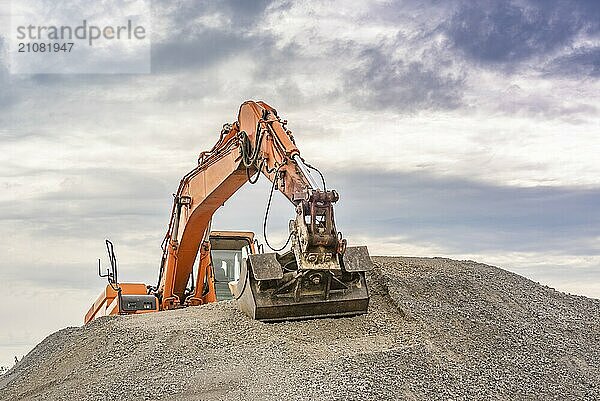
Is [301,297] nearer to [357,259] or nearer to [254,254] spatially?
[357,259]

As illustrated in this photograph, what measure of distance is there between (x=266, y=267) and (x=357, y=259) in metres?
1.01

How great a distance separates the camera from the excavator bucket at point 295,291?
7957 mm

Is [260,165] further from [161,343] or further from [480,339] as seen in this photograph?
[480,339]

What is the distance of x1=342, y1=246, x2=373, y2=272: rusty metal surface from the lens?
8.19 metres

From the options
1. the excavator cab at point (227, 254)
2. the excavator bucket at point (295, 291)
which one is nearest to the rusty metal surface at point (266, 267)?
the excavator bucket at point (295, 291)

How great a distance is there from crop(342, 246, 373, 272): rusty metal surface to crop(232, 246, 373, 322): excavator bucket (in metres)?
0.01

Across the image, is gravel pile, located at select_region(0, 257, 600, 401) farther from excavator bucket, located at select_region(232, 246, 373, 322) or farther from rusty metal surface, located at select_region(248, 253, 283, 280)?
rusty metal surface, located at select_region(248, 253, 283, 280)

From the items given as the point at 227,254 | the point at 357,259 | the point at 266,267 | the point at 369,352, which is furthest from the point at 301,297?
the point at 227,254

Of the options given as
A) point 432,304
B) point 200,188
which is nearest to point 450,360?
point 432,304

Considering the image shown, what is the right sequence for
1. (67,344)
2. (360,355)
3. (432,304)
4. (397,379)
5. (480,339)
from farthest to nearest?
1. (67,344)
2. (432,304)
3. (480,339)
4. (360,355)
5. (397,379)

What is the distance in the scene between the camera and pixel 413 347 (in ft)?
23.8

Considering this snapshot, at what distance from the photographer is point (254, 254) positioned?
30.1ft

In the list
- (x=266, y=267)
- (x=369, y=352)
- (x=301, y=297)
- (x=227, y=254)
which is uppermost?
(x=227, y=254)

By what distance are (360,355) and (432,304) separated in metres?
1.69
